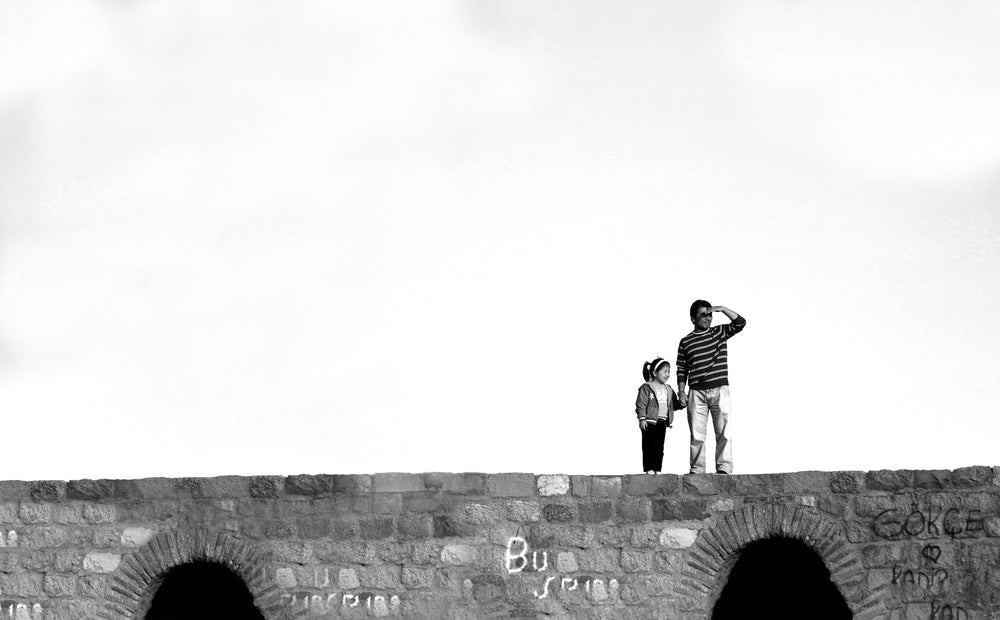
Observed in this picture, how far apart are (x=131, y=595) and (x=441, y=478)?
2.54m

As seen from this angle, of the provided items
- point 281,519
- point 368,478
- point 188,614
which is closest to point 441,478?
point 368,478

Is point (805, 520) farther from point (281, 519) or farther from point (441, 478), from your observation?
point (281, 519)

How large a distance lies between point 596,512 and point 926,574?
7.78 feet

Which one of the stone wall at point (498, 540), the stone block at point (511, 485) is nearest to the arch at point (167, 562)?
the stone wall at point (498, 540)

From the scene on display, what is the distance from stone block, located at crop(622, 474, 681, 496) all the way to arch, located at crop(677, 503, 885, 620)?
39cm

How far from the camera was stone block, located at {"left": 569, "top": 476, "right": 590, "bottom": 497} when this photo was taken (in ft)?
36.9

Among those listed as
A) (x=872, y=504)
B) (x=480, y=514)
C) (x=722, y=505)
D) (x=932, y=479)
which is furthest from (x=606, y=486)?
Answer: (x=932, y=479)

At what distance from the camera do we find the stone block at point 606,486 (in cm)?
1123

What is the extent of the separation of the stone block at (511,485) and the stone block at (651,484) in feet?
2.30

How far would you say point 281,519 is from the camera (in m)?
11.5

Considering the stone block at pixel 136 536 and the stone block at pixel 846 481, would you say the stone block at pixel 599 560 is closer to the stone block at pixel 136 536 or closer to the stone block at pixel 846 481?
the stone block at pixel 846 481

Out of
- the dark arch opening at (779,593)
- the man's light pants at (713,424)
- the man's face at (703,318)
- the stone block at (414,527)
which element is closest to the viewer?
the stone block at (414,527)

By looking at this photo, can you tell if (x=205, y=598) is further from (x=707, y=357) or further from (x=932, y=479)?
(x=932, y=479)

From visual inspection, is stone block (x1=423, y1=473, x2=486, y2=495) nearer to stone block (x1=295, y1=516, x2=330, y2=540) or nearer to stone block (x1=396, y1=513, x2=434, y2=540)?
stone block (x1=396, y1=513, x2=434, y2=540)
